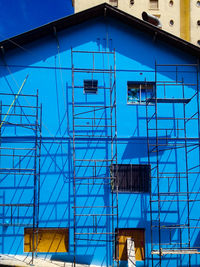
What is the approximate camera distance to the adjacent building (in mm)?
28516

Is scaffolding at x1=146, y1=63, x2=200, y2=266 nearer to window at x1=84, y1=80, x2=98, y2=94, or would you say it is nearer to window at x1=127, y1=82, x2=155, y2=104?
window at x1=127, y1=82, x2=155, y2=104

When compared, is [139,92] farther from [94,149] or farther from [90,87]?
[94,149]

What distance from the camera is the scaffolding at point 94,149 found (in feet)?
36.4

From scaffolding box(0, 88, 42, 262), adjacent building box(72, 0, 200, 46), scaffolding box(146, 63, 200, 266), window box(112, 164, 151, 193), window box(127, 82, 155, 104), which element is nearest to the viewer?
scaffolding box(0, 88, 42, 262)

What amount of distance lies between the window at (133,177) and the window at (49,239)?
8.12 feet

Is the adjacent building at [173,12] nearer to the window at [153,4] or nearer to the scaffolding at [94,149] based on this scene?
the window at [153,4]

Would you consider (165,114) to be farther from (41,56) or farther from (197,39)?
(197,39)

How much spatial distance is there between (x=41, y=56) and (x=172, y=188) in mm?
6670

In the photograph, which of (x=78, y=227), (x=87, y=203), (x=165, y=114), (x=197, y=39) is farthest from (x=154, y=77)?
(x=197, y=39)

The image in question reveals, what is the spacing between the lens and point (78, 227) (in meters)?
11.1

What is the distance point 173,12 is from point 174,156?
2116 centimetres

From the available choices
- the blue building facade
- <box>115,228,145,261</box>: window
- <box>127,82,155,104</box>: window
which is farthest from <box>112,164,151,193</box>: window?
<box>127,82,155,104</box>: window

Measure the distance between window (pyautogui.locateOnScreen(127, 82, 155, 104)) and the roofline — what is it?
6.03 ft

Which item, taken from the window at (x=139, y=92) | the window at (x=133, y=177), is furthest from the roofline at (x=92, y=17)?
the window at (x=133, y=177)
